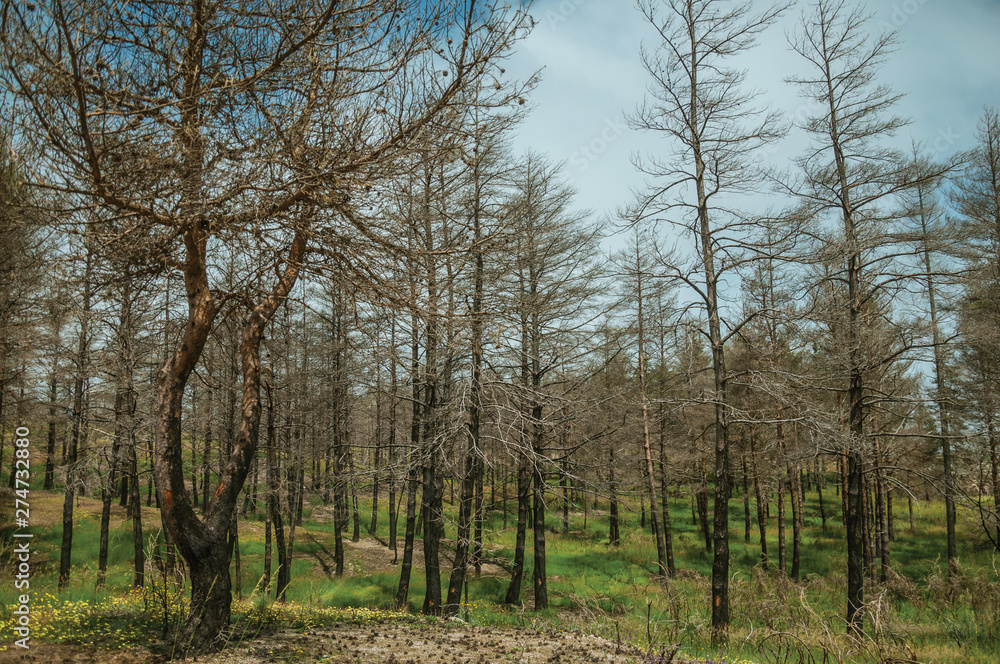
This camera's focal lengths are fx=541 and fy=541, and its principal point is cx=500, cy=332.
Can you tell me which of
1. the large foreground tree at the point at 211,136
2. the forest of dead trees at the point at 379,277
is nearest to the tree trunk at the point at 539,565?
the forest of dead trees at the point at 379,277

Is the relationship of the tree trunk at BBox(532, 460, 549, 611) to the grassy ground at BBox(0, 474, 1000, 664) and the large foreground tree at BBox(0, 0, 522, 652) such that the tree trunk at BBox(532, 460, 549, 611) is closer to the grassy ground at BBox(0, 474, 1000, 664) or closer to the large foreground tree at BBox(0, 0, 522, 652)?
the grassy ground at BBox(0, 474, 1000, 664)

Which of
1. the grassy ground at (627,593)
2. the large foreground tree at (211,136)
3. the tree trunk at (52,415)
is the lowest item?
the grassy ground at (627,593)

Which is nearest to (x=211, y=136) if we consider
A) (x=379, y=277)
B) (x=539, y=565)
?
(x=379, y=277)

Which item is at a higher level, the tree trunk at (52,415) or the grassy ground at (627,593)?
the tree trunk at (52,415)

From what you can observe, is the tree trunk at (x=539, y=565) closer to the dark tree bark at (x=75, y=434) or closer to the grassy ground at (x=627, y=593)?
the grassy ground at (x=627, y=593)

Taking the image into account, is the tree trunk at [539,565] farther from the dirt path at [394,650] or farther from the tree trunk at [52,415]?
the tree trunk at [52,415]

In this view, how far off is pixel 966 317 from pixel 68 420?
24.6 meters

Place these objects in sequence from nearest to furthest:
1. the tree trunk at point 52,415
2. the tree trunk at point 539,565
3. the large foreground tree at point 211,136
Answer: the large foreground tree at point 211,136, the tree trunk at point 52,415, the tree trunk at point 539,565

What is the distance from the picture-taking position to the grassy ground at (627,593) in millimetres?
5613

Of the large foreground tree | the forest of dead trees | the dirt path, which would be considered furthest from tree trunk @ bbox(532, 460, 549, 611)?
the large foreground tree

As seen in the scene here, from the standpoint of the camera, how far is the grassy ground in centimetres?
561

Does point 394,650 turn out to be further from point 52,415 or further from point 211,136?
point 52,415

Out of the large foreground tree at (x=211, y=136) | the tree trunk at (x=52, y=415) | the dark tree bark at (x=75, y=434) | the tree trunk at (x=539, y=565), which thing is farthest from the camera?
the tree trunk at (x=539, y=565)

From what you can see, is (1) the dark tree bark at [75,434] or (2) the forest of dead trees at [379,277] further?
(1) the dark tree bark at [75,434]
